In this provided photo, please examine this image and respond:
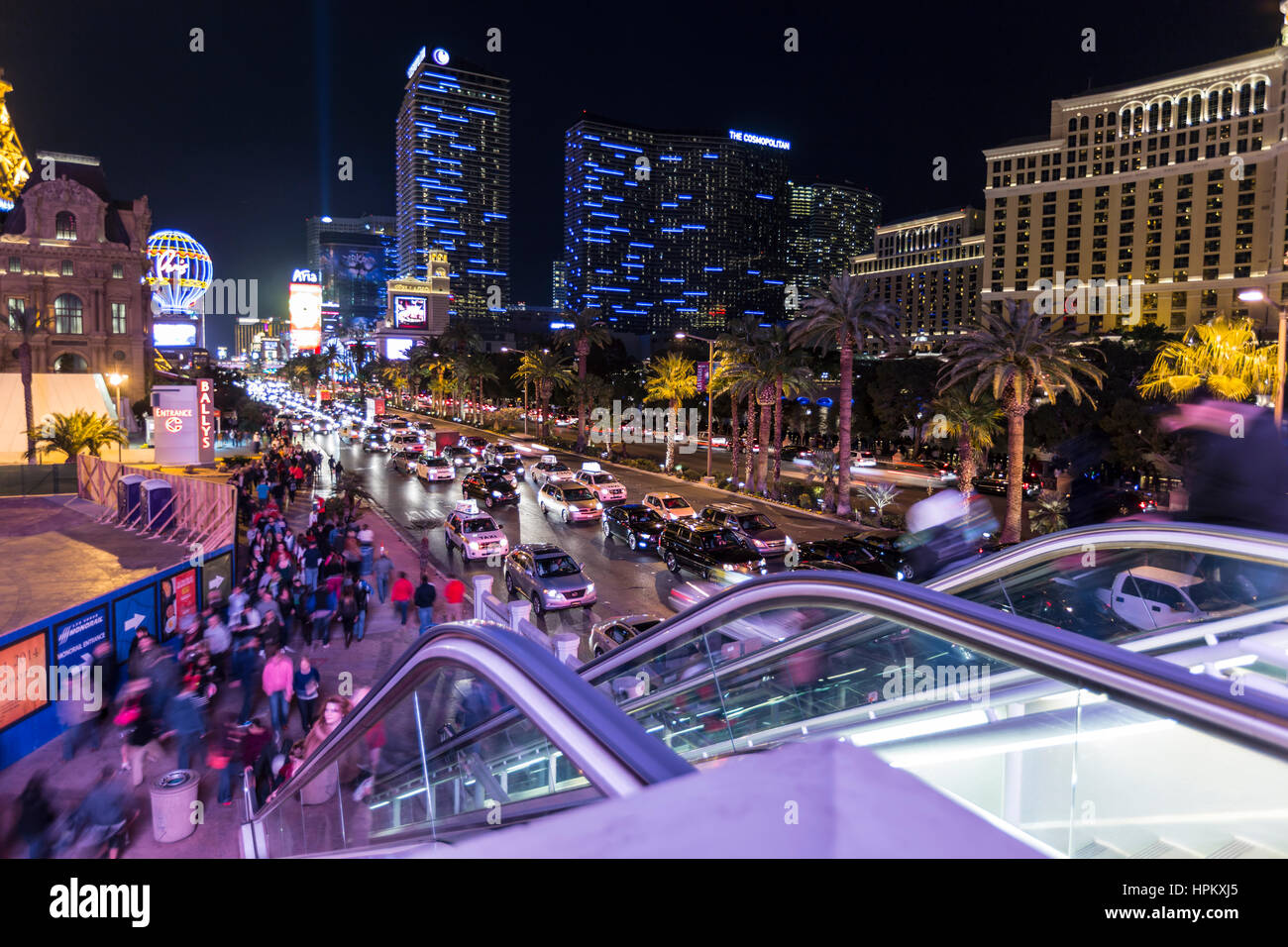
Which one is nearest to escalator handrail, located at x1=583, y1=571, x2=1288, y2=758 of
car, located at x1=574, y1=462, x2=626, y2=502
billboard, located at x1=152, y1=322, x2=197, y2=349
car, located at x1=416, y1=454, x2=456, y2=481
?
car, located at x1=574, y1=462, x2=626, y2=502

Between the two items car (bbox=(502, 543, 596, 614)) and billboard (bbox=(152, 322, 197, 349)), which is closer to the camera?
car (bbox=(502, 543, 596, 614))

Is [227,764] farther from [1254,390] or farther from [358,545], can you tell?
[1254,390]

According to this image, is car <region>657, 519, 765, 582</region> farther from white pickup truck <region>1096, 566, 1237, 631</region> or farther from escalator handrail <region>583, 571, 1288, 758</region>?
escalator handrail <region>583, 571, 1288, 758</region>

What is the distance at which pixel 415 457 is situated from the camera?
4178cm

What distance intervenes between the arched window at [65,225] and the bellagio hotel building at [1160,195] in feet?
324

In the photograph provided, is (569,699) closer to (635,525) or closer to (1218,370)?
(635,525)

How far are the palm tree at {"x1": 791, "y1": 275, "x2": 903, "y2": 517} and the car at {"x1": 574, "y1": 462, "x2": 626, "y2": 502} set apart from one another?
884 cm

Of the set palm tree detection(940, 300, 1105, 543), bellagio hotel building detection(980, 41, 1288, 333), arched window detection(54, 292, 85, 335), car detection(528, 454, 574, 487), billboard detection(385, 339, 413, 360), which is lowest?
car detection(528, 454, 574, 487)

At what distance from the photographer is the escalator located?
2305 millimetres

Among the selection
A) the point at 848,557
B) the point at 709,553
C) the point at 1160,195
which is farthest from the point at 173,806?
the point at 1160,195

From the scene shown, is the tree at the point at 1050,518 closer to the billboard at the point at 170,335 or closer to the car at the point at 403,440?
the car at the point at 403,440

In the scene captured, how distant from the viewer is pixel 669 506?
1006 inches

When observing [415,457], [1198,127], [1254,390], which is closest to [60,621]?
[415,457]
